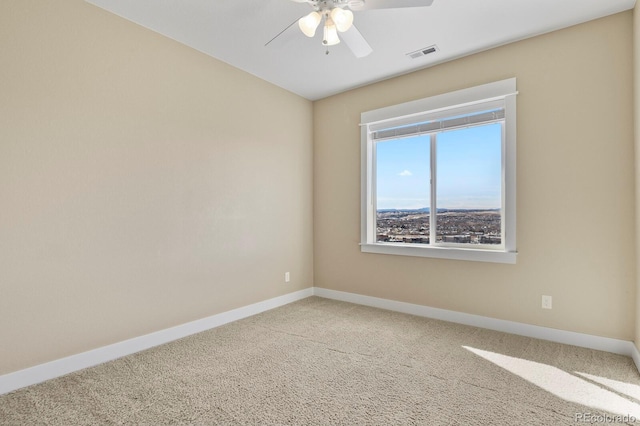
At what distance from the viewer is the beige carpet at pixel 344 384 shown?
1.78m

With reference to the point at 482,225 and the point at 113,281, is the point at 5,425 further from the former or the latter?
the point at 482,225

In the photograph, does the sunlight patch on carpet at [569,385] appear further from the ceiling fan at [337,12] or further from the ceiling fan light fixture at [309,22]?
the ceiling fan light fixture at [309,22]

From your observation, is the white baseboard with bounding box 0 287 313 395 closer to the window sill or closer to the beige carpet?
the beige carpet

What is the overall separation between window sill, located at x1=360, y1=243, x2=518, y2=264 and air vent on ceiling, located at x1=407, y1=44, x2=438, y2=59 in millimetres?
1939

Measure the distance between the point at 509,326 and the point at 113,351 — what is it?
335cm

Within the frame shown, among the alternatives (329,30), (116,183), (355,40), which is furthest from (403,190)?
(116,183)

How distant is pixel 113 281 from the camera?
2.53 m

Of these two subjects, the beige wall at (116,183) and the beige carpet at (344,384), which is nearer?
the beige carpet at (344,384)

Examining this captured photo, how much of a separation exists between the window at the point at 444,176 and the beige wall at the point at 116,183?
1.41 m

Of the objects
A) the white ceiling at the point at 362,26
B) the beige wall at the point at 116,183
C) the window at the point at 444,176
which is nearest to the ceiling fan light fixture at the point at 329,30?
the white ceiling at the point at 362,26

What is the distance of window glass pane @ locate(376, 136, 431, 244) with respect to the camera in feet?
12.1

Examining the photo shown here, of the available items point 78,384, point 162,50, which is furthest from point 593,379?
point 162,50

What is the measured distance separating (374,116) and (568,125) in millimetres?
1880

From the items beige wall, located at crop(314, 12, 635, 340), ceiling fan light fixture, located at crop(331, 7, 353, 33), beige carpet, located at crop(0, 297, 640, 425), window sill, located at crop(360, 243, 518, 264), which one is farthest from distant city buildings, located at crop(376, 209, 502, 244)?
ceiling fan light fixture, located at crop(331, 7, 353, 33)
